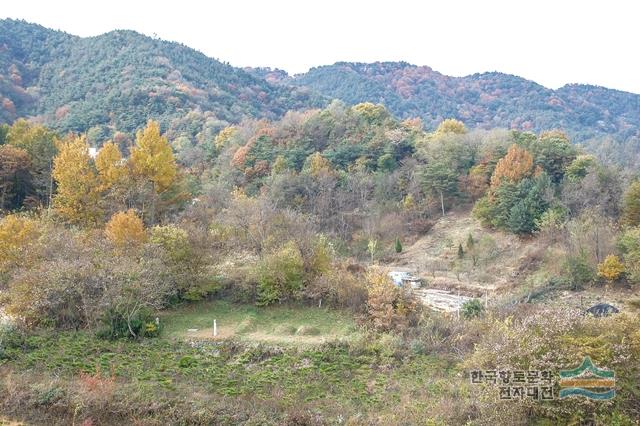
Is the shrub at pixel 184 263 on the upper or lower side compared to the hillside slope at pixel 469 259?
upper

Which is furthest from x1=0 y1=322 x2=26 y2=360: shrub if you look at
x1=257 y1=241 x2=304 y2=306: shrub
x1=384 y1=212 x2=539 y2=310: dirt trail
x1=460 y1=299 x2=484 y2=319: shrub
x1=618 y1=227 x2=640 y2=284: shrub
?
x1=618 y1=227 x2=640 y2=284: shrub

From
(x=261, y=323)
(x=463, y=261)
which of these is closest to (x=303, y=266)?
(x=261, y=323)

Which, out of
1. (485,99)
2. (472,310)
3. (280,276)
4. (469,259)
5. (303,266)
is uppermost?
(485,99)

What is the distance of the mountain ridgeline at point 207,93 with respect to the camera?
5481 centimetres

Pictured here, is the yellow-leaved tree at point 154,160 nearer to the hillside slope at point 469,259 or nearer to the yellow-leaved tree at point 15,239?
the yellow-leaved tree at point 15,239

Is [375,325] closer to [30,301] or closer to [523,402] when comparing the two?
[523,402]

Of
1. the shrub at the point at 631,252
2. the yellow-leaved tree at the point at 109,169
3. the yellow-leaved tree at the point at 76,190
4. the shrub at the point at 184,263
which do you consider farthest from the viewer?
the yellow-leaved tree at the point at 109,169

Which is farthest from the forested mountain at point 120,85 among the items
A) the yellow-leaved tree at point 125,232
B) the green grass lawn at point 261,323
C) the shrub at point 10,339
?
the shrub at point 10,339

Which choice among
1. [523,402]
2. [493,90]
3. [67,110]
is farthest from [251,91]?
[523,402]

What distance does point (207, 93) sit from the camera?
64.2 m

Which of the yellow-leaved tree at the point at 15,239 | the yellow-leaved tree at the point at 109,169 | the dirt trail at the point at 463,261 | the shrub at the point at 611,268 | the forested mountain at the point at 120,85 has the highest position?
the forested mountain at the point at 120,85

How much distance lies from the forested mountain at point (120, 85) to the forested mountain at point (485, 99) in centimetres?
2280

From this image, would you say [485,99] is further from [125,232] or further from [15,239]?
[15,239]

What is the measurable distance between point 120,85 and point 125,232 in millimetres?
45708
